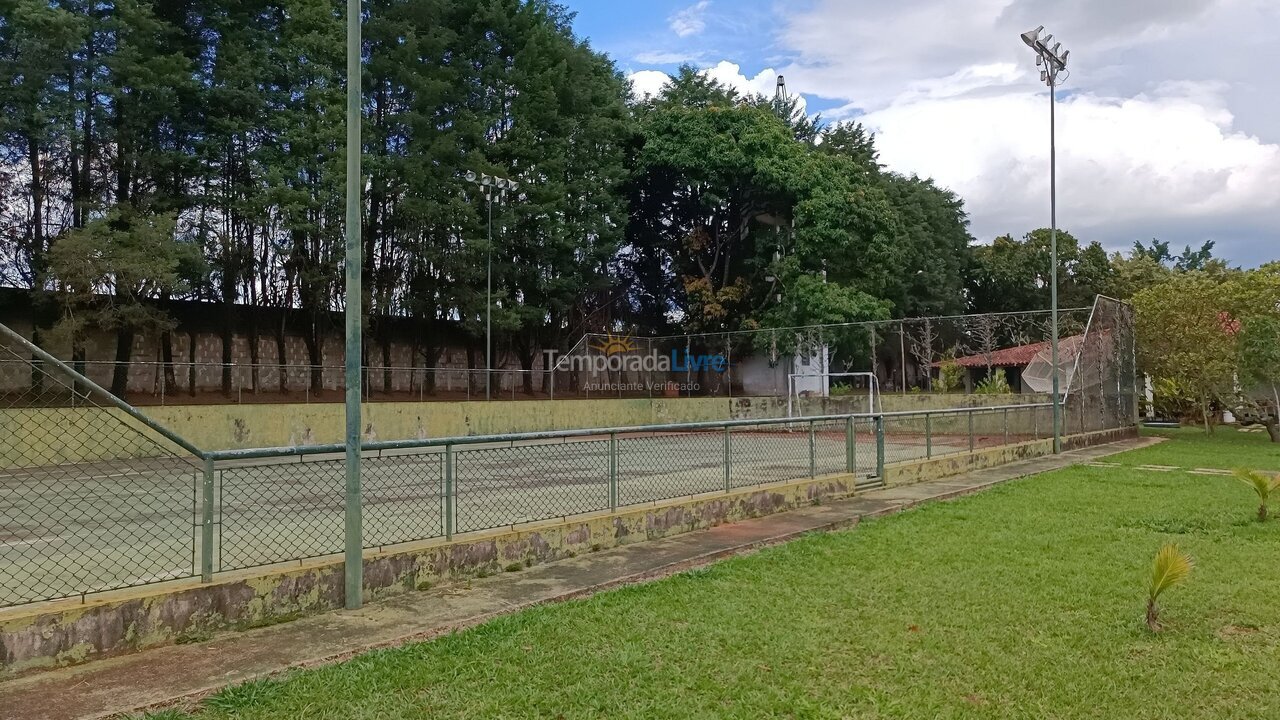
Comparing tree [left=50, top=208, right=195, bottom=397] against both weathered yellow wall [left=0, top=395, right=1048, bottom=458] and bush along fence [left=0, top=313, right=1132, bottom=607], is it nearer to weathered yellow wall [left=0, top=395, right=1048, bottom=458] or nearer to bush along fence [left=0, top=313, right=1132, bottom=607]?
weathered yellow wall [left=0, top=395, right=1048, bottom=458]

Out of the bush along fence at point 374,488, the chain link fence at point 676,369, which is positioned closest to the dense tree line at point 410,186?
the chain link fence at point 676,369

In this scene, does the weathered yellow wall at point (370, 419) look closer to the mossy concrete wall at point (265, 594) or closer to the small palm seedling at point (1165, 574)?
the mossy concrete wall at point (265, 594)

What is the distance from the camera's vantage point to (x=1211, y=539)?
7957 millimetres

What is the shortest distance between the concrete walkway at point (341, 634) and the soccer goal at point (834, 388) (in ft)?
61.0

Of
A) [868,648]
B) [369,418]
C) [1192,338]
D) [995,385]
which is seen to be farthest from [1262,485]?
[369,418]

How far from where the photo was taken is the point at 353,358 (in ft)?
18.4

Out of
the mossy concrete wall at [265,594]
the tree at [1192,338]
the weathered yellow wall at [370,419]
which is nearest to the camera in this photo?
the mossy concrete wall at [265,594]

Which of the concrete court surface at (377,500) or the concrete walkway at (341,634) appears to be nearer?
the concrete walkway at (341,634)

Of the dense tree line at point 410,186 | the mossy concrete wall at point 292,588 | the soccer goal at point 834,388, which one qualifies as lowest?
the mossy concrete wall at point 292,588

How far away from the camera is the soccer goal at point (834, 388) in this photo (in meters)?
26.8

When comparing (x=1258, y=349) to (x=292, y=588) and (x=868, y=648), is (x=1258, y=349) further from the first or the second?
(x=292, y=588)

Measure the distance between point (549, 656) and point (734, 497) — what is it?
5.01m

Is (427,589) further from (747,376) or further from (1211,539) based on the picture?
(747,376)

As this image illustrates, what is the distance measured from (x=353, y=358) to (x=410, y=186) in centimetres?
2284
